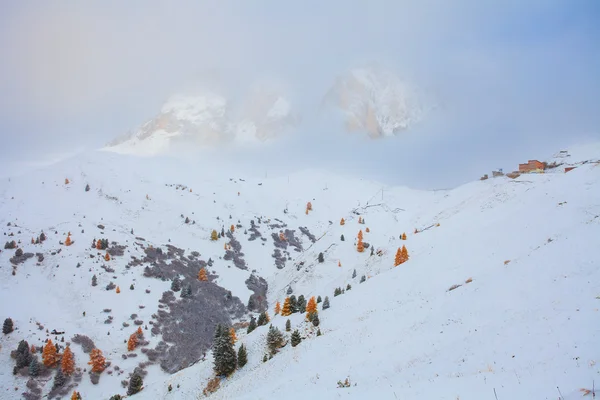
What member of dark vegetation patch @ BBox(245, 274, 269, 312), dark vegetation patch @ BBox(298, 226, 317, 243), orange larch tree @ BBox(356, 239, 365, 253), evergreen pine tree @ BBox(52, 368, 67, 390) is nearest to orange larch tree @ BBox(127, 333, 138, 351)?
evergreen pine tree @ BBox(52, 368, 67, 390)

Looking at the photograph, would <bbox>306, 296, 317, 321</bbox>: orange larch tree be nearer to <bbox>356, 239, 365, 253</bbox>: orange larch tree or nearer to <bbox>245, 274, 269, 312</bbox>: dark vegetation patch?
<bbox>245, 274, 269, 312</bbox>: dark vegetation patch

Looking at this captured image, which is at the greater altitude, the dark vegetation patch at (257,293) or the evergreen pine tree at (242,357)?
the dark vegetation patch at (257,293)

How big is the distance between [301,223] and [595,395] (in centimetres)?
14201

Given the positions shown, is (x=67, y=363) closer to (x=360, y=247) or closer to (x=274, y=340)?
(x=274, y=340)

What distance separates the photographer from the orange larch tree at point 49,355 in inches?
2136

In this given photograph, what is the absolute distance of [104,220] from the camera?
10806cm

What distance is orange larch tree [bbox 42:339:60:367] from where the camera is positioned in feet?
178

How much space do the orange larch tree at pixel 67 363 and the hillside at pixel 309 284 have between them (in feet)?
4.28

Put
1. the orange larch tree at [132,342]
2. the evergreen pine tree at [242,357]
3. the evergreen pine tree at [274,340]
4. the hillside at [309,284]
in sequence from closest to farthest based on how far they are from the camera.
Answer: the hillside at [309,284] → the evergreen pine tree at [242,357] → the evergreen pine tree at [274,340] → the orange larch tree at [132,342]

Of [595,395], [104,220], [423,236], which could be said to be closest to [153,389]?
[595,395]

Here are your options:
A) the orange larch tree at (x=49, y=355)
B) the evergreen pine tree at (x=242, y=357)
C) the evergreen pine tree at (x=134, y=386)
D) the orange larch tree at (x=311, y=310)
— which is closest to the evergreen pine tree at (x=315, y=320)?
the orange larch tree at (x=311, y=310)

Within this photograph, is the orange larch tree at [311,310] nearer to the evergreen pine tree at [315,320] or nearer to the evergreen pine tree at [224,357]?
the evergreen pine tree at [315,320]

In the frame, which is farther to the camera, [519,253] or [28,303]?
[28,303]

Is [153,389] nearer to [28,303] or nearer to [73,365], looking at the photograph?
[73,365]
